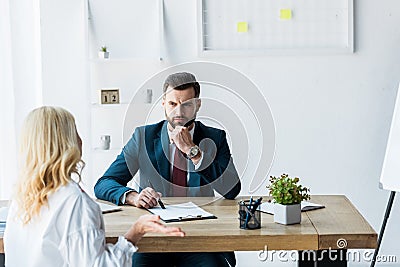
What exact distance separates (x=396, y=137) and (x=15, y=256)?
2078mm

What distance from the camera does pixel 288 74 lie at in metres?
3.93

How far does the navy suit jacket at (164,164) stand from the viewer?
2.86m

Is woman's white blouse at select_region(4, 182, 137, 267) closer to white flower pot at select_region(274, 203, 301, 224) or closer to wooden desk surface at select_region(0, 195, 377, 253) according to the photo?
wooden desk surface at select_region(0, 195, 377, 253)

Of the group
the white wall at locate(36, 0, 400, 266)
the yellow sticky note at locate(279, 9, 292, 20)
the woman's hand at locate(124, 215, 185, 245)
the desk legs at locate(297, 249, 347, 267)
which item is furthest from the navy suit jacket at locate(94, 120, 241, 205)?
the yellow sticky note at locate(279, 9, 292, 20)

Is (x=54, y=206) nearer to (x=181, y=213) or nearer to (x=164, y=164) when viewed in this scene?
(x=181, y=213)

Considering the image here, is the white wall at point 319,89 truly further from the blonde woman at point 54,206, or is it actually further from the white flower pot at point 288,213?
the blonde woman at point 54,206

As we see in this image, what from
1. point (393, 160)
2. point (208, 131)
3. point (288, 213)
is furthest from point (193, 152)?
point (393, 160)

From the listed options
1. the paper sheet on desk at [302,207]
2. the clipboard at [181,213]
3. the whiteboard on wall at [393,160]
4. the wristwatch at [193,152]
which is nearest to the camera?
the clipboard at [181,213]

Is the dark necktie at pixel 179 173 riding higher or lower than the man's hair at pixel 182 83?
lower

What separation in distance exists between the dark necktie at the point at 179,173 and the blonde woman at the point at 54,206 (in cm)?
84

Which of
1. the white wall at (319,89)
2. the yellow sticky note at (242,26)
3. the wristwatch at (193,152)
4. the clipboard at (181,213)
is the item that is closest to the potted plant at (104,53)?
the white wall at (319,89)

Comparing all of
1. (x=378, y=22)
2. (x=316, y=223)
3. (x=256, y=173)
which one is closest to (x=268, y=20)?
(x=378, y=22)

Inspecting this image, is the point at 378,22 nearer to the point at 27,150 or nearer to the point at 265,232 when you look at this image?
the point at 265,232

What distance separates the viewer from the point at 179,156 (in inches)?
112
